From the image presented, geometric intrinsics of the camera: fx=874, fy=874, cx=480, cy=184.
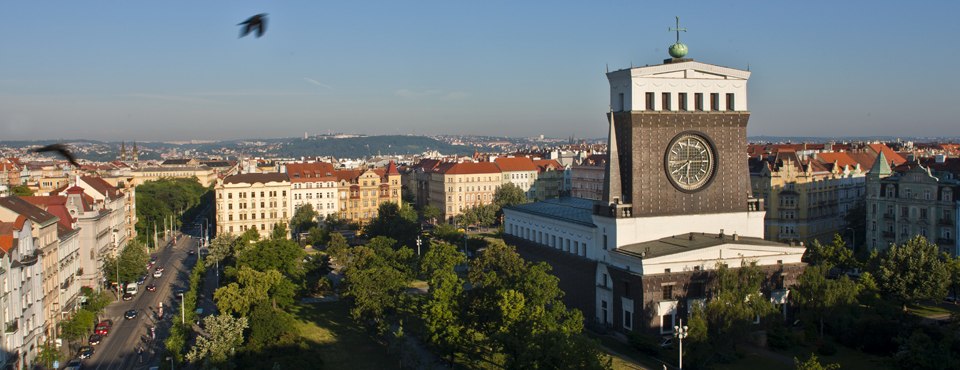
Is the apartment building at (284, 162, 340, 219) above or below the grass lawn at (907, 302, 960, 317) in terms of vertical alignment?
above

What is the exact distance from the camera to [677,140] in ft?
217

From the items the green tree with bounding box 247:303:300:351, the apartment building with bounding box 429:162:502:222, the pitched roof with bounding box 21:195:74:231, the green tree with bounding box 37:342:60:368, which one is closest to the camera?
the green tree with bounding box 247:303:300:351

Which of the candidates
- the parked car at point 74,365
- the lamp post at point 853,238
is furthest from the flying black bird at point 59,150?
the lamp post at point 853,238

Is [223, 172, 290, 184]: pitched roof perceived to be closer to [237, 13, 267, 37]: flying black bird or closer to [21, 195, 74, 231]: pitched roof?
[21, 195, 74, 231]: pitched roof

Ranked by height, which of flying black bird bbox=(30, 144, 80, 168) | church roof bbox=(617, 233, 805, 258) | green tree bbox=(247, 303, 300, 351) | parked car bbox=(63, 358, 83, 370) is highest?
flying black bird bbox=(30, 144, 80, 168)

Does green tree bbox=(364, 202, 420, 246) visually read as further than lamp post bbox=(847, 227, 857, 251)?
Yes

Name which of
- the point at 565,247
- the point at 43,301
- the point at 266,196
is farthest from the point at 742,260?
the point at 266,196

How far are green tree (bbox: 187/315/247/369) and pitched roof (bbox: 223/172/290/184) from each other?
225 feet

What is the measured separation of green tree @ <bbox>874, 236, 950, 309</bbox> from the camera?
6156cm

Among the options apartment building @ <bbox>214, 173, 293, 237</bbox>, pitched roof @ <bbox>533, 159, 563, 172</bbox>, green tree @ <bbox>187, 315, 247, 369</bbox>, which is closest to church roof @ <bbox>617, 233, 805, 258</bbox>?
green tree @ <bbox>187, 315, 247, 369</bbox>

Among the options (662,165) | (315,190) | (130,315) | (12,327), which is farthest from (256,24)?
(315,190)

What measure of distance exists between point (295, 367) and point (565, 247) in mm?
32357

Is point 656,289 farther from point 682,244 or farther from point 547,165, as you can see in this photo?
point 547,165

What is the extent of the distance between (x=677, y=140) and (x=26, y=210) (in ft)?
160
